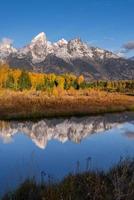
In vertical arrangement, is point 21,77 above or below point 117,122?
above

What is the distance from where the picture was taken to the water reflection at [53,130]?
27719mm

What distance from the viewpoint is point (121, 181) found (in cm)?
941

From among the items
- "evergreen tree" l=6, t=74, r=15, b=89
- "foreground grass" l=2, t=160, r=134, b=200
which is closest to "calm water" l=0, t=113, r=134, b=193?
"foreground grass" l=2, t=160, r=134, b=200

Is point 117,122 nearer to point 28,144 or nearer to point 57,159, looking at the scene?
point 28,144

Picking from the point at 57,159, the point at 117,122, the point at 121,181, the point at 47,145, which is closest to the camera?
the point at 121,181

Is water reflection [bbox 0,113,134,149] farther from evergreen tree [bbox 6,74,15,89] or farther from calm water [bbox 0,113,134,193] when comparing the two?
evergreen tree [bbox 6,74,15,89]

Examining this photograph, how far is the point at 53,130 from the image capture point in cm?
3253

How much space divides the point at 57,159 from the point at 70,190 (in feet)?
32.4

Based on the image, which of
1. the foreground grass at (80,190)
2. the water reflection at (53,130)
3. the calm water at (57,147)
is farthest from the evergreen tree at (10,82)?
the foreground grass at (80,190)

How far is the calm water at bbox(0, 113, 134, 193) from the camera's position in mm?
16344

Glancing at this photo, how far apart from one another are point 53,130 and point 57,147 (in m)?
8.76

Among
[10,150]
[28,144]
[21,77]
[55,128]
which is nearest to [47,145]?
[28,144]

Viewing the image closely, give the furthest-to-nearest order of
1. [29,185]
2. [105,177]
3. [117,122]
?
[117,122] < [105,177] < [29,185]

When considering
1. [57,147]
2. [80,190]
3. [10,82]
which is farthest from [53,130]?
[10,82]
